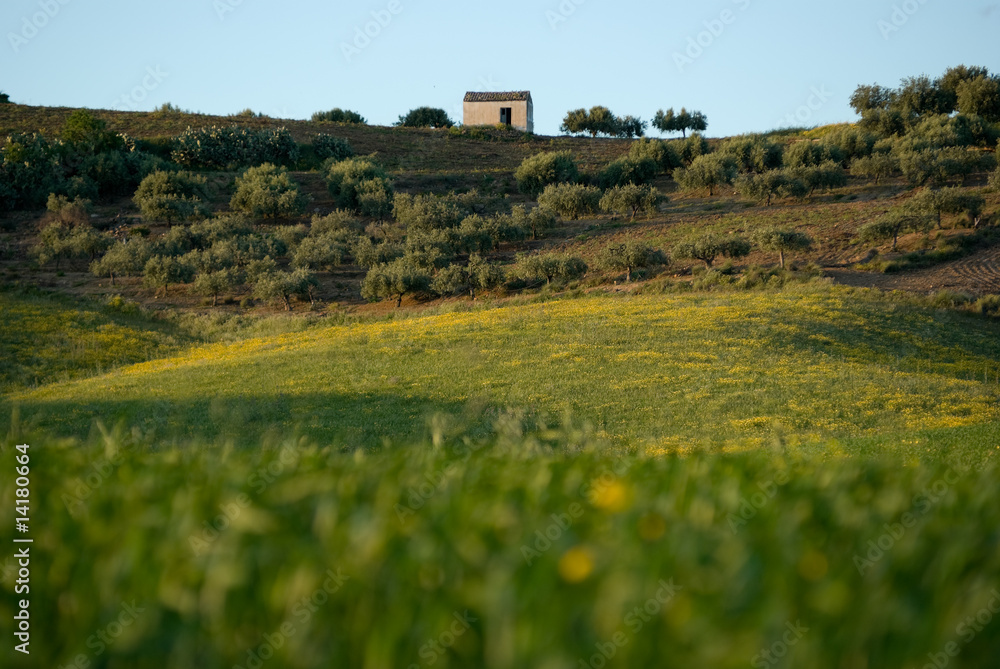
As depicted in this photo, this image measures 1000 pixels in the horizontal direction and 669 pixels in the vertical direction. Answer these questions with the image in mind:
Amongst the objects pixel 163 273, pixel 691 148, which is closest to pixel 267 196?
pixel 163 273

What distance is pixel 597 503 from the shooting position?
2465mm

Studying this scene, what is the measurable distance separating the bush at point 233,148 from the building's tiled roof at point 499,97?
25.3 meters

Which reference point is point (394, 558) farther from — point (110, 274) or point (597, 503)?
point (110, 274)

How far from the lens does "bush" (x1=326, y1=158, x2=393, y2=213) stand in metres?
51.2

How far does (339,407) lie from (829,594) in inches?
629

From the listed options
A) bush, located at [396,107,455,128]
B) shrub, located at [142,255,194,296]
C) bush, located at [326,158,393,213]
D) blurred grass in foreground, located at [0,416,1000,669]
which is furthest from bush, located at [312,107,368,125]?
blurred grass in foreground, located at [0,416,1000,669]

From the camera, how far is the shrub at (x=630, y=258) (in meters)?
36.7

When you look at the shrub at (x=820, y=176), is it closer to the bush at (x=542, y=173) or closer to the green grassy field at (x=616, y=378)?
the bush at (x=542, y=173)

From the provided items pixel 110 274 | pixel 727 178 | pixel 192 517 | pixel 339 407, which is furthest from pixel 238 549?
pixel 727 178

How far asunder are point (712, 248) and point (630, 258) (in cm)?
369

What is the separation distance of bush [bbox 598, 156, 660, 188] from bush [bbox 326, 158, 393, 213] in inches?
627

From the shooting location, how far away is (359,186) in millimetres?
53094

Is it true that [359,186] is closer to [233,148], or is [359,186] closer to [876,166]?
[233,148]

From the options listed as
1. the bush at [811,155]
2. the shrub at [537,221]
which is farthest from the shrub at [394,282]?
the bush at [811,155]
